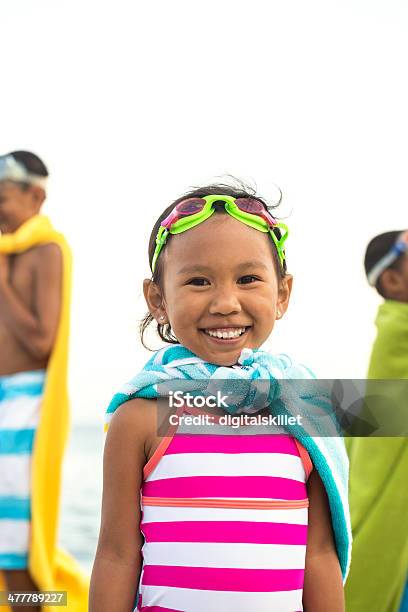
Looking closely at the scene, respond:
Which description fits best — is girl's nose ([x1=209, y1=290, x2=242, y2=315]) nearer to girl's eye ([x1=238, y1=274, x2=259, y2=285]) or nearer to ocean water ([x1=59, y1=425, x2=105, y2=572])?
girl's eye ([x1=238, y1=274, x2=259, y2=285])

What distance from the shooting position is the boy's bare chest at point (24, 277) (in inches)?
120

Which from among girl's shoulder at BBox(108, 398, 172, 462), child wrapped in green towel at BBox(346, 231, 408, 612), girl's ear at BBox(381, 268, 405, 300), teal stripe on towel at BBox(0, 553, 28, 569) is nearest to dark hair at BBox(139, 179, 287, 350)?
girl's shoulder at BBox(108, 398, 172, 462)

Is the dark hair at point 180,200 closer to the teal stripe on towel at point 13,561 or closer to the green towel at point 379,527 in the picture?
the green towel at point 379,527

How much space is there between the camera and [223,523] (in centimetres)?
156

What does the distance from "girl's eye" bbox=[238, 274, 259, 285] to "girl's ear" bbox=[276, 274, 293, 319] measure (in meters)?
0.12

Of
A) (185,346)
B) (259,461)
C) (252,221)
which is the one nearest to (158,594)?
(259,461)

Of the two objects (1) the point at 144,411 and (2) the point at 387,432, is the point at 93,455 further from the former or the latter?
(1) the point at 144,411

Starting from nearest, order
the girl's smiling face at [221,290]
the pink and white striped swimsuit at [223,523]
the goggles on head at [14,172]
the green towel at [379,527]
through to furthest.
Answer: the pink and white striped swimsuit at [223,523] < the girl's smiling face at [221,290] < the green towel at [379,527] < the goggles on head at [14,172]

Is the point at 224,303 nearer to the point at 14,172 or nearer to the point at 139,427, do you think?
the point at 139,427

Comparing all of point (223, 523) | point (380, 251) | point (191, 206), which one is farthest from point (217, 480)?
point (380, 251)

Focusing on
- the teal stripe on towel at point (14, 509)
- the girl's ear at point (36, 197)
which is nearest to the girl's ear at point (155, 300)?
the teal stripe on towel at point (14, 509)

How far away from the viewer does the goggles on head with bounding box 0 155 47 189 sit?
3217 millimetres

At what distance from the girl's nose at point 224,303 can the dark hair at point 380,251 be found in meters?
1.44

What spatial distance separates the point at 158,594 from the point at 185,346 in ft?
1.53
